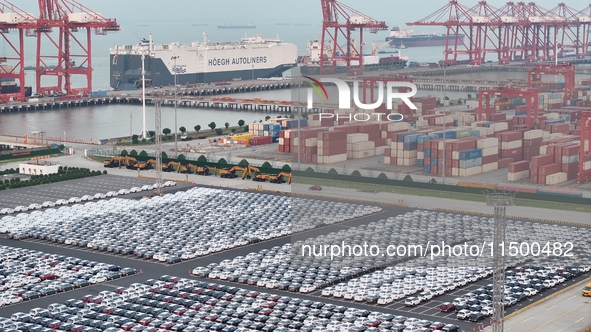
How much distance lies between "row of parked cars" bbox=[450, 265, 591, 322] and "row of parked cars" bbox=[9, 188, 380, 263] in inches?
342

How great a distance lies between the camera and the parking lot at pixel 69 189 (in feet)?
158

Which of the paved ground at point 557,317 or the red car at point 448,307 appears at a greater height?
the red car at point 448,307

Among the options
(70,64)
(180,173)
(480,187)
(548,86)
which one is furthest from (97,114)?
(480,187)

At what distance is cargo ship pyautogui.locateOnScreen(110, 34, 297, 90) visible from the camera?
110 m

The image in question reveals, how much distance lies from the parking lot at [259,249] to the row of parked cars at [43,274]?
40 cm

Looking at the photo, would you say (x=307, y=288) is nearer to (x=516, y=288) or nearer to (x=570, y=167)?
(x=516, y=288)

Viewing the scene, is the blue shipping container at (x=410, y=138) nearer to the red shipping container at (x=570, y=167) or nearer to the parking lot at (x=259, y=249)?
the parking lot at (x=259, y=249)

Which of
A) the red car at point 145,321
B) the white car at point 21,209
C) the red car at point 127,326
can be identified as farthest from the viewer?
the white car at point 21,209

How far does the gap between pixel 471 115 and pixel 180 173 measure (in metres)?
15.8

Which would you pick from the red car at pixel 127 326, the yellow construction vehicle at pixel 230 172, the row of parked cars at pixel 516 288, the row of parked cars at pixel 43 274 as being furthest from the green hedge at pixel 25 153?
the row of parked cars at pixel 516 288

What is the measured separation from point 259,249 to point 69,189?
50.0 feet

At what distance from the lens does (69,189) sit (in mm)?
50500

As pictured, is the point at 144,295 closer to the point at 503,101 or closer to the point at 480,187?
the point at 480,187

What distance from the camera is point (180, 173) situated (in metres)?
55.2
